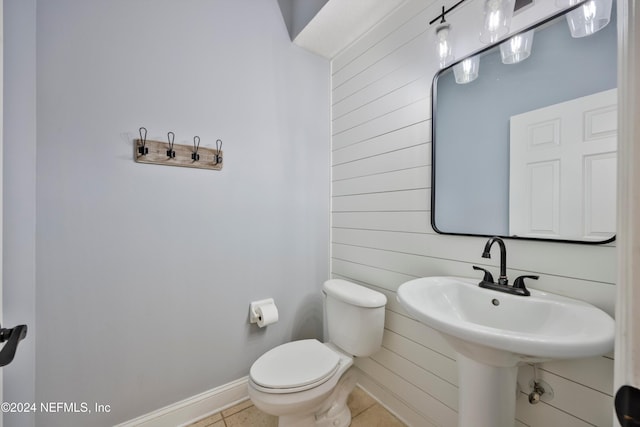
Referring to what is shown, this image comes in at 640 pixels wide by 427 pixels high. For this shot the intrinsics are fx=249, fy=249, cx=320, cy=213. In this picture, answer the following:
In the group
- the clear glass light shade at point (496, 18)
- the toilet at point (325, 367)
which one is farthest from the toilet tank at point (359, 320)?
the clear glass light shade at point (496, 18)

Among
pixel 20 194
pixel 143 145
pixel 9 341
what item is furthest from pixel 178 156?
pixel 9 341

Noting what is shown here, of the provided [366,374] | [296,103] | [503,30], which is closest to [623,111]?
[503,30]

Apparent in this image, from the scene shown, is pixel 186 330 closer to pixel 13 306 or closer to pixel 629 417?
pixel 13 306

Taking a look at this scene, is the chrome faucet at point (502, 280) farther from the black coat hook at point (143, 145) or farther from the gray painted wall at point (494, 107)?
the black coat hook at point (143, 145)

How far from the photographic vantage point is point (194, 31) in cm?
140

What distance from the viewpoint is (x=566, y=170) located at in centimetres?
88

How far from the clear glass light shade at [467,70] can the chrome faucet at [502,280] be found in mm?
737

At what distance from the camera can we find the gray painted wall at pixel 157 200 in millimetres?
1080

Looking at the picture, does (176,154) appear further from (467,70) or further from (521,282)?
(521,282)

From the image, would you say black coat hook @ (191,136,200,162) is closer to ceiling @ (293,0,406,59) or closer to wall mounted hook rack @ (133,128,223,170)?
wall mounted hook rack @ (133,128,223,170)

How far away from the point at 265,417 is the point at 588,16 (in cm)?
224

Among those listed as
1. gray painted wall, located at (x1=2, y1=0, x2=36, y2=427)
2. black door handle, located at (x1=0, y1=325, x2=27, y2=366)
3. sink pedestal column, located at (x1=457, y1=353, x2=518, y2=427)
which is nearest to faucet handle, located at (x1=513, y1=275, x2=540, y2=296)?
sink pedestal column, located at (x1=457, y1=353, x2=518, y2=427)

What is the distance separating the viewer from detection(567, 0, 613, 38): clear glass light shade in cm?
79

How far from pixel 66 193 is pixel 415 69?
1797 millimetres
